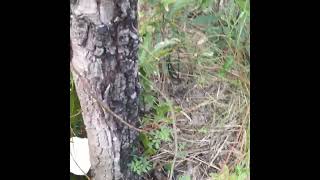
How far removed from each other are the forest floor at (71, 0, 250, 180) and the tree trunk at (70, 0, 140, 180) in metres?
0.02

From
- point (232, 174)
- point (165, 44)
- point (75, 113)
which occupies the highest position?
point (165, 44)

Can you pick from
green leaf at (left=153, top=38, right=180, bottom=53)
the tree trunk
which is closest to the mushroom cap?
the tree trunk

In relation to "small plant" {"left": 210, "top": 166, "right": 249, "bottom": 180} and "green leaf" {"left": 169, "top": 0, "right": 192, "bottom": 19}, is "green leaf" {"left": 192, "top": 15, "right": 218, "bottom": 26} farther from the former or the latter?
"small plant" {"left": 210, "top": 166, "right": 249, "bottom": 180}

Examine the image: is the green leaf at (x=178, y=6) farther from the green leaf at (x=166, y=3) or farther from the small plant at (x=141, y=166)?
the small plant at (x=141, y=166)

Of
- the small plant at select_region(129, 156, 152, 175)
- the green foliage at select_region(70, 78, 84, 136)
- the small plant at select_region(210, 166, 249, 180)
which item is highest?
the green foliage at select_region(70, 78, 84, 136)

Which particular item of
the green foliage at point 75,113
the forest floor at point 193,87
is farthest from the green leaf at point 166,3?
the green foliage at point 75,113

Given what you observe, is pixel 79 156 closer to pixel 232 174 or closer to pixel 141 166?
pixel 141 166

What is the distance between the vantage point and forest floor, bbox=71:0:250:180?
62.4 inches

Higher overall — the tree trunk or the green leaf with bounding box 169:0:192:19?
the green leaf with bounding box 169:0:192:19

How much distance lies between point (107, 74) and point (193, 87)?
15 centimetres

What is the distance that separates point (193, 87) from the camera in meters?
1.61

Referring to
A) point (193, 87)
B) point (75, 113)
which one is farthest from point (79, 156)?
point (193, 87)

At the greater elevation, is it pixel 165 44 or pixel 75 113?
pixel 165 44

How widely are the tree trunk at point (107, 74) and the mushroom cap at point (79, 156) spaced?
0.04 feet
